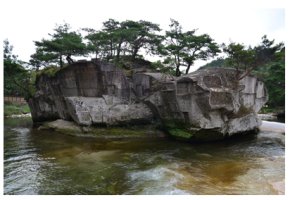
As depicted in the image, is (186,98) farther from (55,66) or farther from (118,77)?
(55,66)

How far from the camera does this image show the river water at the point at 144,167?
313 inches

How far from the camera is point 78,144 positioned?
48.3ft

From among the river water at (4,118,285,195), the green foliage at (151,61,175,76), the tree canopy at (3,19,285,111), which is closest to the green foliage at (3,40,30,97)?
the tree canopy at (3,19,285,111)

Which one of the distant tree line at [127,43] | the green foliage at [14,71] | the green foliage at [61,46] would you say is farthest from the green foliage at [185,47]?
the green foliage at [14,71]

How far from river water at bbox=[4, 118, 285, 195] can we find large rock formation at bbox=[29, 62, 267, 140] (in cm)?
120

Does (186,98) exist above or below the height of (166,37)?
below

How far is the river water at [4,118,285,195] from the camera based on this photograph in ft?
26.1

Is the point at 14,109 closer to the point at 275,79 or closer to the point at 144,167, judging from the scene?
the point at 144,167

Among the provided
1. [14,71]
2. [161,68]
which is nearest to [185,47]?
[161,68]

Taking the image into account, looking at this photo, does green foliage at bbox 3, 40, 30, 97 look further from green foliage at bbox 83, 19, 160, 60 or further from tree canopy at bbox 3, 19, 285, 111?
green foliage at bbox 83, 19, 160, 60

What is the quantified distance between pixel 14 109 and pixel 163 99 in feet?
101

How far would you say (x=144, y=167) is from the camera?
10.1m

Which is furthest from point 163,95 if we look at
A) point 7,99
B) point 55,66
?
point 7,99

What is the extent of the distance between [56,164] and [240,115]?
33.7ft
